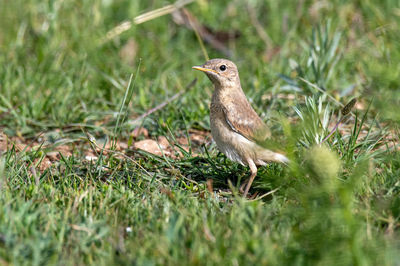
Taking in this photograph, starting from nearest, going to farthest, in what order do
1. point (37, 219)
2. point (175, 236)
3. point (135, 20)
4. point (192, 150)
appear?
point (175, 236) < point (37, 219) < point (192, 150) < point (135, 20)

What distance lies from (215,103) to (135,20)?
3.10 metres

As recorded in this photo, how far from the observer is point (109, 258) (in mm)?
3281

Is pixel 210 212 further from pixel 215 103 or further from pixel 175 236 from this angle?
pixel 215 103

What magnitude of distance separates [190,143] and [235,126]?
63 cm

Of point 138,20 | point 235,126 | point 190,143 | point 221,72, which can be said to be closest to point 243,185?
point 235,126

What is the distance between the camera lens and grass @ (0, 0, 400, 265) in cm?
329

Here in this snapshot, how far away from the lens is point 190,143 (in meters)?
5.33

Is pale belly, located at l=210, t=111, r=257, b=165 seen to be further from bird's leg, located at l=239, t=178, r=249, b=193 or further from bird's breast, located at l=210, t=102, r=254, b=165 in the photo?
bird's leg, located at l=239, t=178, r=249, b=193

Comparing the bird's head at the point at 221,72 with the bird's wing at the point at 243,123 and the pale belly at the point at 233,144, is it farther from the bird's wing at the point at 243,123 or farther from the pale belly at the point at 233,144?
the pale belly at the point at 233,144

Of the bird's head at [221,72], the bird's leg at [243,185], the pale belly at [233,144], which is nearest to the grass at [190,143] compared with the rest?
the bird's leg at [243,185]

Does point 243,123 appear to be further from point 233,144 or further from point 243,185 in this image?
point 243,185

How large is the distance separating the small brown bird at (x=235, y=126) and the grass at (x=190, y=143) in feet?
0.52

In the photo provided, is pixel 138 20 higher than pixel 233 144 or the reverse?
higher

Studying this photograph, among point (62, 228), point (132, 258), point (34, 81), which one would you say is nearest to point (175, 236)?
point (132, 258)
